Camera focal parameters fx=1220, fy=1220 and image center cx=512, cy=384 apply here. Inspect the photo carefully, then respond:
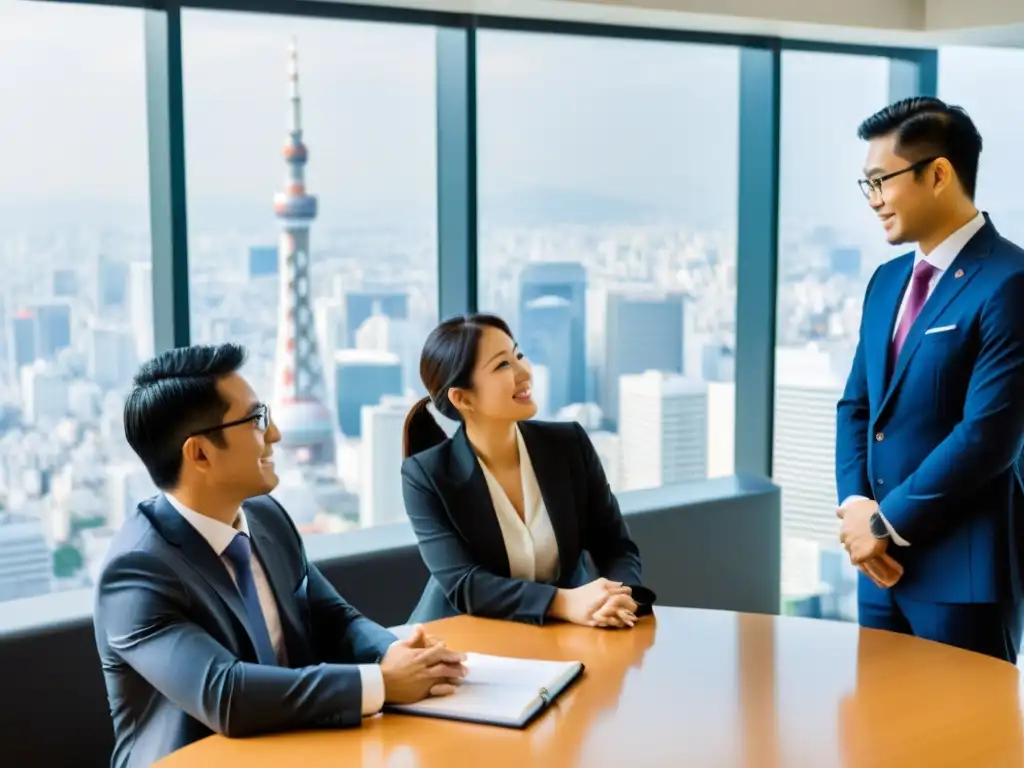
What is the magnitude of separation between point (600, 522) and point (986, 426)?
0.92 metres

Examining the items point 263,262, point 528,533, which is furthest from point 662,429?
point 528,533

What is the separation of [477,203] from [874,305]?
5.45 feet

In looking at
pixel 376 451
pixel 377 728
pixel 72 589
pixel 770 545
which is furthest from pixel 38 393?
pixel 770 545

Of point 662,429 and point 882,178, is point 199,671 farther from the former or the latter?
point 662,429

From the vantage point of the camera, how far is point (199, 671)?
198 centimetres

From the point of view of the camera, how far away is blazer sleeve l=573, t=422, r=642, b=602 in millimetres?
2936

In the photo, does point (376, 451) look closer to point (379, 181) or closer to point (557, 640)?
point (379, 181)

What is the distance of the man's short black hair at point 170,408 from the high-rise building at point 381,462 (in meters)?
1.79

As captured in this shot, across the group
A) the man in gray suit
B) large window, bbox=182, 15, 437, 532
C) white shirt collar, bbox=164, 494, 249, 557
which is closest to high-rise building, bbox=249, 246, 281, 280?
large window, bbox=182, 15, 437, 532

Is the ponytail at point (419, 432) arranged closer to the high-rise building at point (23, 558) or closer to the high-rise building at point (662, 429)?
the high-rise building at point (23, 558)

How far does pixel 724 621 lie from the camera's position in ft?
8.29

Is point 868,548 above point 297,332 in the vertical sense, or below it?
below

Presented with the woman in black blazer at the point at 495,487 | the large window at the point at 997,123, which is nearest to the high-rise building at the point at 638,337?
the large window at the point at 997,123

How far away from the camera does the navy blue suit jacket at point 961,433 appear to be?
256 centimetres
